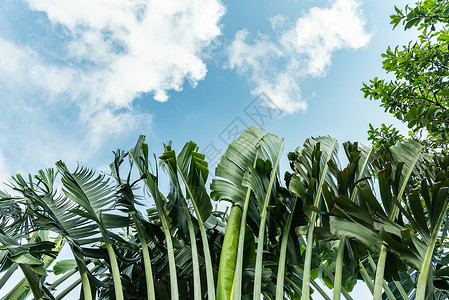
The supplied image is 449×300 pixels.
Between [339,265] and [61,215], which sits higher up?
[61,215]

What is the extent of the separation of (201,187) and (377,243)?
1.40 m

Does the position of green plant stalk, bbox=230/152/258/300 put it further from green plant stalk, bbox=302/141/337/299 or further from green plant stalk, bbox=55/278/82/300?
green plant stalk, bbox=55/278/82/300

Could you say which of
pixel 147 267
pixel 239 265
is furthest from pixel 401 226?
pixel 147 267

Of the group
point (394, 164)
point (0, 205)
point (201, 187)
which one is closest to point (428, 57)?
point (394, 164)

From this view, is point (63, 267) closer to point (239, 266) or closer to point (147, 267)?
point (147, 267)

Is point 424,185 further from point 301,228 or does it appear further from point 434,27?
point 434,27

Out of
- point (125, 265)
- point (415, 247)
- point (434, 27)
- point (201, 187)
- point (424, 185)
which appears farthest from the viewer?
point (434, 27)

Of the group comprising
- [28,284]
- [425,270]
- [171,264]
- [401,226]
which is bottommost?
[425,270]

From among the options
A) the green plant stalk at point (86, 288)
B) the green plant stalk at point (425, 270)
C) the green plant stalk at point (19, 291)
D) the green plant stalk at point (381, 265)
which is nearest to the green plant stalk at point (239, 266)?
the green plant stalk at point (381, 265)

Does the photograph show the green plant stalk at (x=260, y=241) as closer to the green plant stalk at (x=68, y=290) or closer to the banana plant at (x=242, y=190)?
the banana plant at (x=242, y=190)

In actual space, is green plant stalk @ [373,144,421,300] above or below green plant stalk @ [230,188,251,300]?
below

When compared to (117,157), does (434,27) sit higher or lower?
lower

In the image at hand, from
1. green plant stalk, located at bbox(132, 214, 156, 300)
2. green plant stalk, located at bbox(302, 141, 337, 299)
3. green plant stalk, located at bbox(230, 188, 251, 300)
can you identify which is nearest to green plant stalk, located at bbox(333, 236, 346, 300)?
green plant stalk, located at bbox(302, 141, 337, 299)

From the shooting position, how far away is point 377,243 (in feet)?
6.61
